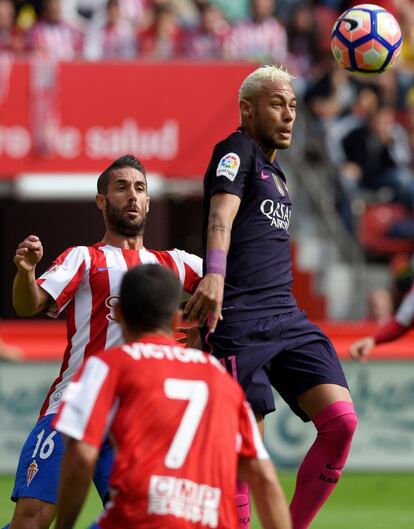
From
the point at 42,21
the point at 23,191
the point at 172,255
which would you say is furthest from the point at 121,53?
the point at 172,255

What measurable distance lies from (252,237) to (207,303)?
2.22 feet

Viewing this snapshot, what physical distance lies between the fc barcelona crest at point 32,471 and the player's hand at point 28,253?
0.90 metres

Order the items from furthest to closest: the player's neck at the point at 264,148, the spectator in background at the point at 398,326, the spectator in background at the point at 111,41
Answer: the spectator in background at the point at 111,41, the spectator in background at the point at 398,326, the player's neck at the point at 264,148

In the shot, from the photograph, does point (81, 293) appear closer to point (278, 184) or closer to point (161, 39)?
point (278, 184)

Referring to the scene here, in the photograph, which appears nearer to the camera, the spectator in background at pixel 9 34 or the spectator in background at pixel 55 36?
the spectator in background at pixel 9 34

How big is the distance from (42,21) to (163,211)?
3.17 m

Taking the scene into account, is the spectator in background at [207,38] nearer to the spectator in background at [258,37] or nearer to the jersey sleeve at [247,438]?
the spectator in background at [258,37]

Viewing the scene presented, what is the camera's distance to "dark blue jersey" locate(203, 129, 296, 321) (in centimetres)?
636

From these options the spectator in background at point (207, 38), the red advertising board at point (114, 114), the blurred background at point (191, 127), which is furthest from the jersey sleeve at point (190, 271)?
the spectator in background at point (207, 38)

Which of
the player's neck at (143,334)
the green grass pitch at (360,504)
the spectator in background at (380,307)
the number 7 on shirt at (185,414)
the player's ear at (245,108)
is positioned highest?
the player's ear at (245,108)

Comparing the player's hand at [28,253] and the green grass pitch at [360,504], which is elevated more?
the player's hand at [28,253]

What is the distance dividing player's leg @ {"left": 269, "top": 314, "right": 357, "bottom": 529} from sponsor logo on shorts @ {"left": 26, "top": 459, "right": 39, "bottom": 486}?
4.12 feet

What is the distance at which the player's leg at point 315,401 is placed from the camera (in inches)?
252

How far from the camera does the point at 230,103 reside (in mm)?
16141
